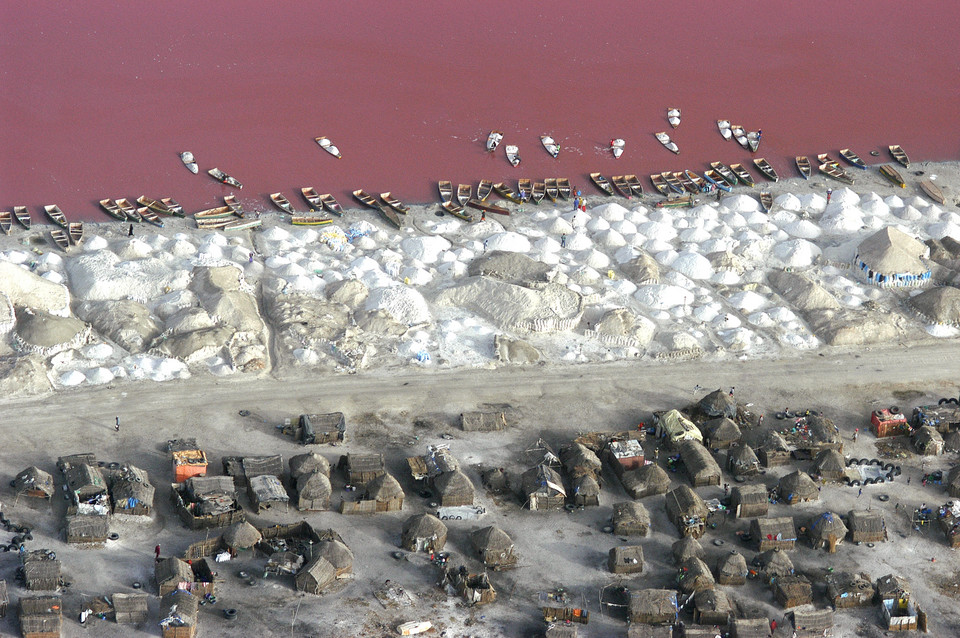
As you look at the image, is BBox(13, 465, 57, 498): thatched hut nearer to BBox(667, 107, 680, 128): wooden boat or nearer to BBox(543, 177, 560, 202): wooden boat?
BBox(543, 177, 560, 202): wooden boat

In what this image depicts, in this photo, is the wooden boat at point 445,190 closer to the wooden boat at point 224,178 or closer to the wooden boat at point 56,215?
the wooden boat at point 224,178

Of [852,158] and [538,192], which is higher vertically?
[852,158]

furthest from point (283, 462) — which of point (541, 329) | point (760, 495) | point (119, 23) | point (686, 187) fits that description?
point (119, 23)

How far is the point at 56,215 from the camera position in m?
74.6

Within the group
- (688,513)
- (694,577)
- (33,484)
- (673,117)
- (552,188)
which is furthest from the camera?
(673,117)

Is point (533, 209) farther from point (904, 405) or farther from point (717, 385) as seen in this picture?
point (904, 405)

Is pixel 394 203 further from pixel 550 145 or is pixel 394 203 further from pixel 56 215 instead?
pixel 56 215

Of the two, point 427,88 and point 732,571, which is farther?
point 427,88

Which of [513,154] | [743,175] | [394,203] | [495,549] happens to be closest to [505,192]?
[513,154]

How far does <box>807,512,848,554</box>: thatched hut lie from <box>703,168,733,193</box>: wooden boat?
35.0 metres

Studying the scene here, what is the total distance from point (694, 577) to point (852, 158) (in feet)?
157

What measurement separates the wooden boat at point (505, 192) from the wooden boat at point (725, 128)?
18390 mm

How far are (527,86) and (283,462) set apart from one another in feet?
153

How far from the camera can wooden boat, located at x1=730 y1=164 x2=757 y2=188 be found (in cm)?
8306
